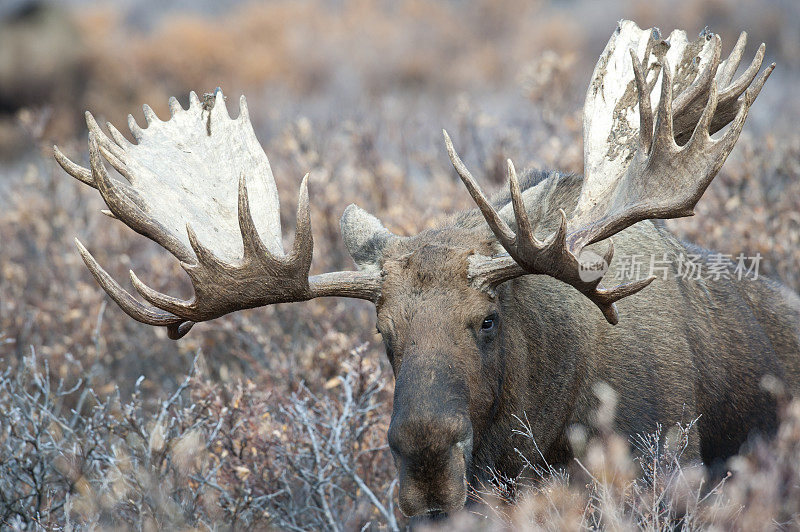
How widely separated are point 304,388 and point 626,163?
2150 mm

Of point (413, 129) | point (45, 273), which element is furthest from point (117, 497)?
point (413, 129)

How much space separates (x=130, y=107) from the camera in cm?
1570

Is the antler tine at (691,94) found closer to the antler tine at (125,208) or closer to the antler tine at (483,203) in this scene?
the antler tine at (483,203)

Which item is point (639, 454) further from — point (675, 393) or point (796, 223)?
point (796, 223)

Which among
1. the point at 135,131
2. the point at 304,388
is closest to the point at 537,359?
the point at 304,388

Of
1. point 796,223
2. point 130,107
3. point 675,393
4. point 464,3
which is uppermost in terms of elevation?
point 464,3

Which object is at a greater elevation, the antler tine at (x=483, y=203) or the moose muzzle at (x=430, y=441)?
the antler tine at (x=483, y=203)

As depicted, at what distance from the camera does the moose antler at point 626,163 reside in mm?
3275

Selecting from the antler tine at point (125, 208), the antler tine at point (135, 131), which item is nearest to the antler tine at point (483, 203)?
the antler tine at point (125, 208)

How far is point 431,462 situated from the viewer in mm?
3117

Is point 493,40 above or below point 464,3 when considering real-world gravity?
below

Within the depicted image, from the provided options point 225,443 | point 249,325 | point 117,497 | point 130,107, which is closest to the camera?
point 117,497

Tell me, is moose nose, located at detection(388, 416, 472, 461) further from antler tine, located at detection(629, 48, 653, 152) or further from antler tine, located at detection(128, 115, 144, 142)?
antler tine, located at detection(128, 115, 144, 142)

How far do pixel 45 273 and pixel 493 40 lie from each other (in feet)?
40.1
